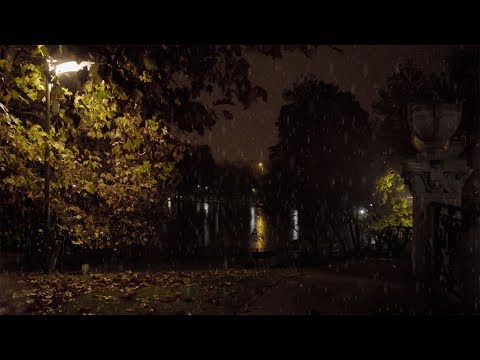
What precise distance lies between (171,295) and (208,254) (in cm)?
3501

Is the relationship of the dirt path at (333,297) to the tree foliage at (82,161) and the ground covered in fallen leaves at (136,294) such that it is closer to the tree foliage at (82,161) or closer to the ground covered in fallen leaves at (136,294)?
the ground covered in fallen leaves at (136,294)

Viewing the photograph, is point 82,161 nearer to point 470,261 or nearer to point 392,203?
point 470,261

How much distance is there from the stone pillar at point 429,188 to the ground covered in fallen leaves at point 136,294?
9.04 ft

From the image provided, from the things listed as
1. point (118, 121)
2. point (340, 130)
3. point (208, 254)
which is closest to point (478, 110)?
point (340, 130)

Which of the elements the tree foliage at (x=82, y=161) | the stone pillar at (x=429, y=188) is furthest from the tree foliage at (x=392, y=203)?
the stone pillar at (x=429, y=188)

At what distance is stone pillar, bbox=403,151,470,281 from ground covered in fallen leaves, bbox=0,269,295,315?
9.04 ft

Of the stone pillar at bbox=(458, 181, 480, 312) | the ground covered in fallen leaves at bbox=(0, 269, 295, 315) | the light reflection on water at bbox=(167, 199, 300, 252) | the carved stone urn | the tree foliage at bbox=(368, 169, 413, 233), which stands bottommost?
the light reflection on water at bbox=(167, 199, 300, 252)

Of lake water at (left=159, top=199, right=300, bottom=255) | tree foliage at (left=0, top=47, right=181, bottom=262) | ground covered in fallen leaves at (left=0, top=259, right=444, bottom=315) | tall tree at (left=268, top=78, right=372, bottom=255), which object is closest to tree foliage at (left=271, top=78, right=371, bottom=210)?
tall tree at (left=268, top=78, right=372, bottom=255)

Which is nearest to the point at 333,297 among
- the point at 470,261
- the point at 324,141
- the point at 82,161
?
the point at 470,261

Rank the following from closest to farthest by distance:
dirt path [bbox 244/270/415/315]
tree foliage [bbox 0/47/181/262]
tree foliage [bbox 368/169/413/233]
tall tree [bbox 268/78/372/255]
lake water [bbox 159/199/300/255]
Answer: dirt path [bbox 244/270/415/315] → tree foliage [bbox 0/47/181/262] → tree foliage [bbox 368/169/413/233] → tall tree [bbox 268/78/372/255] → lake water [bbox 159/199/300/255]

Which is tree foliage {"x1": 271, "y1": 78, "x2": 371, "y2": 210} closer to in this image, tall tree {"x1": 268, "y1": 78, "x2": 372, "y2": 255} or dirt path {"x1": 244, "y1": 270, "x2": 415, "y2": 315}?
tall tree {"x1": 268, "y1": 78, "x2": 372, "y2": 255}

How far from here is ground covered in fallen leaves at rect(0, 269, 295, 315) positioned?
6898mm

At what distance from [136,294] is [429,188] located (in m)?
5.71

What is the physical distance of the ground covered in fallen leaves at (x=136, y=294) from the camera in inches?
272
